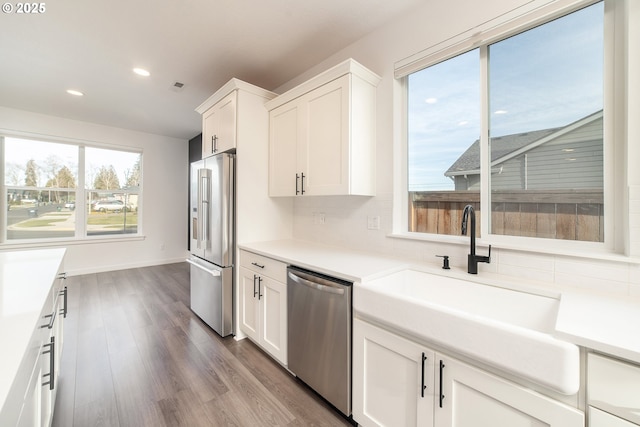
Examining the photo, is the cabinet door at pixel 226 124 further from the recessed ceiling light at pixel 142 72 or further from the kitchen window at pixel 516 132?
the kitchen window at pixel 516 132

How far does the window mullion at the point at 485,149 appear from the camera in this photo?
1.70 m

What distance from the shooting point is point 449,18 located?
1.76 meters

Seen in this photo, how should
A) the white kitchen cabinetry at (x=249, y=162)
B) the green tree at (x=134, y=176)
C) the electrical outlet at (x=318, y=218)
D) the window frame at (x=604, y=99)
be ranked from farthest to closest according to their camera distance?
the green tree at (x=134, y=176), the electrical outlet at (x=318, y=218), the white kitchen cabinetry at (x=249, y=162), the window frame at (x=604, y=99)

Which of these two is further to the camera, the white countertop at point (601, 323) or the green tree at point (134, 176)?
the green tree at point (134, 176)

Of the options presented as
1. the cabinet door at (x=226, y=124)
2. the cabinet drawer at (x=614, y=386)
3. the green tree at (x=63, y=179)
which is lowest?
A: the cabinet drawer at (x=614, y=386)

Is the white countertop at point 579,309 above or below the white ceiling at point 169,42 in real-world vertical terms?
below

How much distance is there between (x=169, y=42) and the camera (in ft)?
7.68

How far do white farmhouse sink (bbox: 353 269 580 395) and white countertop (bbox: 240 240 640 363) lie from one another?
4 centimetres

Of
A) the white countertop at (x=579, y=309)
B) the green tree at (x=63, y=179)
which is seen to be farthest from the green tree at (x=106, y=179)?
the white countertop at (x=579, y=309)

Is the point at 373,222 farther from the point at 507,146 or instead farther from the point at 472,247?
the point at 507,146

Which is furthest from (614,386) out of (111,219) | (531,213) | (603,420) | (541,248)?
(111,219)

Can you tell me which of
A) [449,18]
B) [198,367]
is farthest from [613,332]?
[198,367]

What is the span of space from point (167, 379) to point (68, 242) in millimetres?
4192

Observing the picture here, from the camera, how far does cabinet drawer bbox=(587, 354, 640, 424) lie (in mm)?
763
